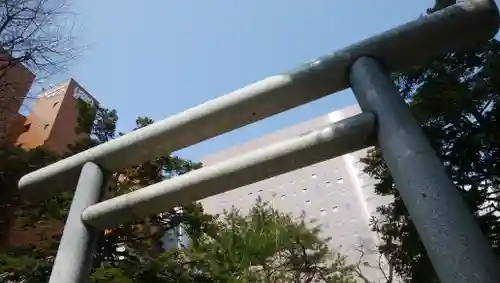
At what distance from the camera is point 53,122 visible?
9289mm

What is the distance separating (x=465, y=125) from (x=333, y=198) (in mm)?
7387

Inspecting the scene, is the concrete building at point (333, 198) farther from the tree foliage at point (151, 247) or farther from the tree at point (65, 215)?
the tree at point (65, 215)

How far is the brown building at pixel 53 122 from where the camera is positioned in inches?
356

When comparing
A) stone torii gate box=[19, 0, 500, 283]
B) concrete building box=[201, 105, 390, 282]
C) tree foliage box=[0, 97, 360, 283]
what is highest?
concrete building box=[201, 105, 390, 282]

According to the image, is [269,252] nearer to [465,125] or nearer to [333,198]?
[465,125]

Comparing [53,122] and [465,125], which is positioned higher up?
[53,122]

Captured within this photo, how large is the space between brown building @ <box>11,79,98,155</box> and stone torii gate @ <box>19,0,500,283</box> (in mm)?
7474

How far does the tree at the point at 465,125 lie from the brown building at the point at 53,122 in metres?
7.00

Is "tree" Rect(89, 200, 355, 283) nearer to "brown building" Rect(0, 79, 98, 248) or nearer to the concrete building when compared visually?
the concrete building

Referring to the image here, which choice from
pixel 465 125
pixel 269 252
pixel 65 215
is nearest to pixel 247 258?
pixel 269 252

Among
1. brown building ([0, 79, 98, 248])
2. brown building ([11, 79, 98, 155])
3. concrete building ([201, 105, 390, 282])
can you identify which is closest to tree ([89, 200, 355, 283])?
concrete building ([201, 105, 390, 282])

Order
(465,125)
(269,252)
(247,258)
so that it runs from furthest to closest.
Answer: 1. (269,252)
2. (247,258)
3. (465,125)

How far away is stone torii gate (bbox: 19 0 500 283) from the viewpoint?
1259 millimetres

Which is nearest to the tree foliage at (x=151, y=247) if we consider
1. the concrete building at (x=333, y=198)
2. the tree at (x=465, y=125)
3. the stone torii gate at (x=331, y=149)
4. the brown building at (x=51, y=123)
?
the stone torii gate at (x=331, y=149)
